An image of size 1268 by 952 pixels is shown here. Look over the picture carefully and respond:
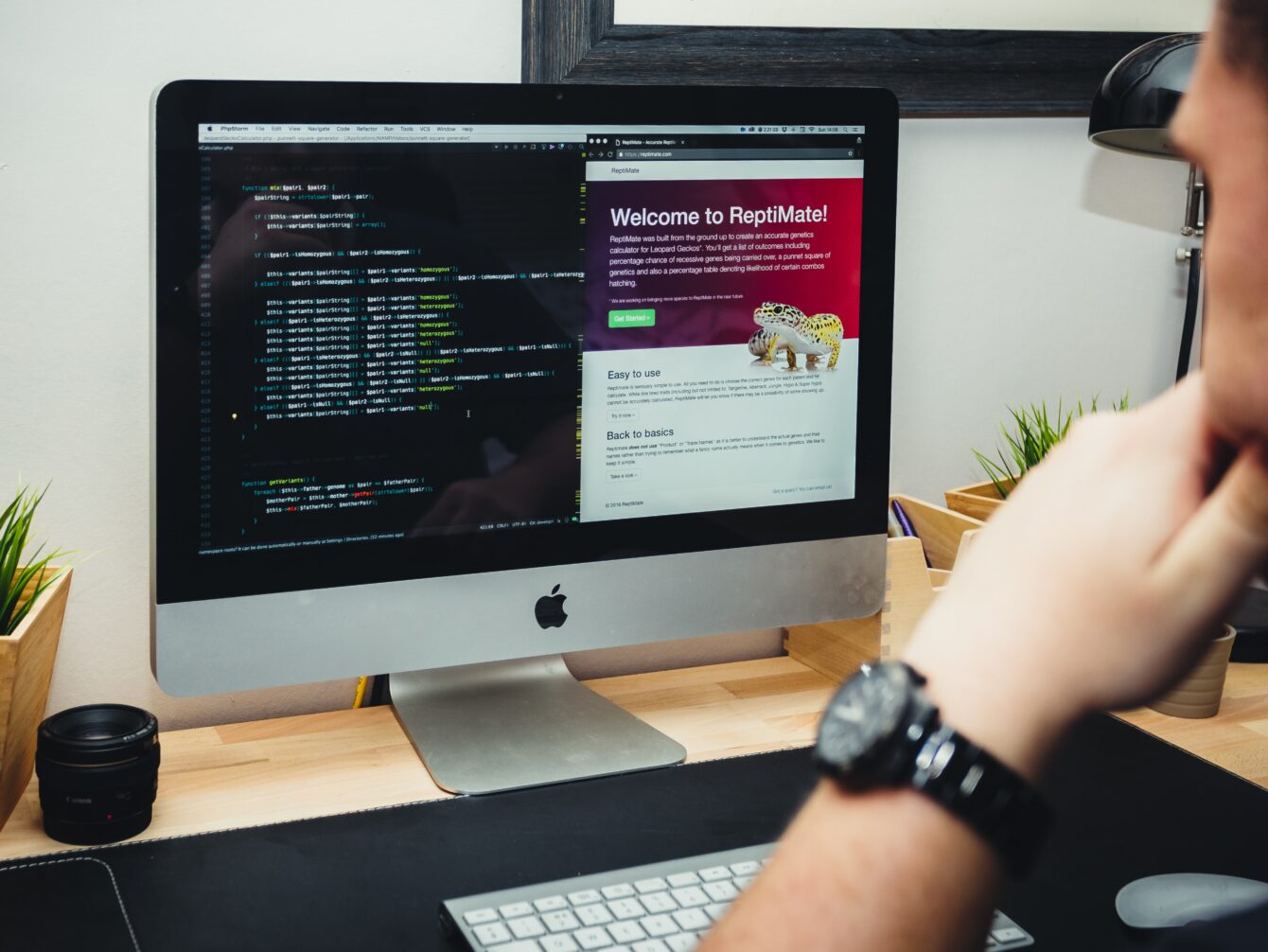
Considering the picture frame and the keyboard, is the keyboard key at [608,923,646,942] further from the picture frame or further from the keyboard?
the picture frame

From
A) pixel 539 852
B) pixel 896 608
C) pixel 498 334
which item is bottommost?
pixel 539 852

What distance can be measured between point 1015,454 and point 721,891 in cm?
76

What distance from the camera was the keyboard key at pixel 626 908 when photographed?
78 cm

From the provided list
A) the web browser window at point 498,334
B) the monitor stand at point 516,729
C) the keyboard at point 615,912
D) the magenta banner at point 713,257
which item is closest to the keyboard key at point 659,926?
the keyboard at point 615,912

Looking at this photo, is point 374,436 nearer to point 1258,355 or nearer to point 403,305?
point 403,305

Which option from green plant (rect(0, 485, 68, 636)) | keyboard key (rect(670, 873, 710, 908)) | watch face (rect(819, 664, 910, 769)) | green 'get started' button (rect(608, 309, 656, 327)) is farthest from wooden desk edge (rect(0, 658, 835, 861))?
watch face (rect(819, 664, 910, 769))

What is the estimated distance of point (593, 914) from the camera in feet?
2.55

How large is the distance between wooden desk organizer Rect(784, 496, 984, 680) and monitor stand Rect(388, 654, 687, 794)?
0.73ft

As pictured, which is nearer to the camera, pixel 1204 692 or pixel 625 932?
pixel 625 932

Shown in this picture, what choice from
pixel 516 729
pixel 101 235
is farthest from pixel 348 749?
pixel 101 235

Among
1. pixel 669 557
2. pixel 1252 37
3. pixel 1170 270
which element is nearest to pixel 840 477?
pixel 669 557

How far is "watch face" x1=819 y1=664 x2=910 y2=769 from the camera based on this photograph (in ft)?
1.58

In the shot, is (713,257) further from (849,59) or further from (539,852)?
(539,852)

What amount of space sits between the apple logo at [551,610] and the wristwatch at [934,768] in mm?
565
